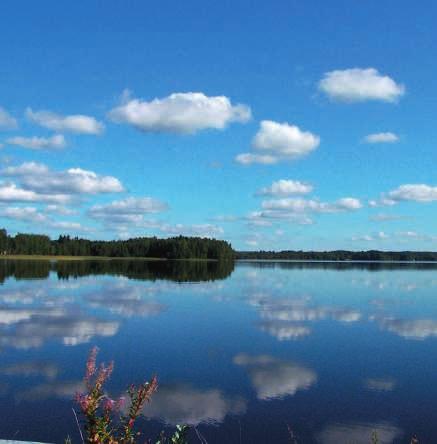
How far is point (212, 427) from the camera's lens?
34.8 ft

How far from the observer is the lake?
35.4ft

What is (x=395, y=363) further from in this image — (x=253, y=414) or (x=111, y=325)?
(x=111, y=325)

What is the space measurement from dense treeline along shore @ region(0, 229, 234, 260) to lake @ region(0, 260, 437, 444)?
143 m

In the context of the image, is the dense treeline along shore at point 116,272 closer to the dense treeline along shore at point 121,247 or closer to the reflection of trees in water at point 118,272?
the reflection of trees in water at point 118,272

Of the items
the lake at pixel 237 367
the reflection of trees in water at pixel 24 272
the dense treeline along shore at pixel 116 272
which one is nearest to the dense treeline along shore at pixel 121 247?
the dense treeline along shore at pixel 116 272

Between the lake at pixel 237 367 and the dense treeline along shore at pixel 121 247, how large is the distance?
→ 142591 millimetres

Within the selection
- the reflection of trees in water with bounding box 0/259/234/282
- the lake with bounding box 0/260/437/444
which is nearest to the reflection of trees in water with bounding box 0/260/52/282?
the reflection of trees in water with bounding box 0/259/234/282

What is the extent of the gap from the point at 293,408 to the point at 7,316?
1897 centimetres

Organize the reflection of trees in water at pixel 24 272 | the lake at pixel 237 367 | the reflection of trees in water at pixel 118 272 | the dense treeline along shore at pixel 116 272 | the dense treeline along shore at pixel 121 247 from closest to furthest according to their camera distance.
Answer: the lake at pixel 237 367 → the reflection of trees in water at pixel 24 272 → the dense treeline along shore at pixel 116 272 → the reflection of trees in water at pixel 118 272 → the dense treeline along shore at pixel 121 247

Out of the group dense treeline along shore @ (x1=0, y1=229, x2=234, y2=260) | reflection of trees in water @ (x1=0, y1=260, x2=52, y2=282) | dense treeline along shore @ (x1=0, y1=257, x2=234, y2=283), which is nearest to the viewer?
reflection of trees in water @ (x1=0, y1=260, x2=52, y2=282)

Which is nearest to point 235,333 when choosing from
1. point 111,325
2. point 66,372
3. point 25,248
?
point 111,325

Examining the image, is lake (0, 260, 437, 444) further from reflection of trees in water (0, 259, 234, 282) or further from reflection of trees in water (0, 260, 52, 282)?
reflection of trees in water (0, 259, 234, 282)

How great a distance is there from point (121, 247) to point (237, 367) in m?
178

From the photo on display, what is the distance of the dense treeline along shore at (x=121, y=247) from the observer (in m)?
170
